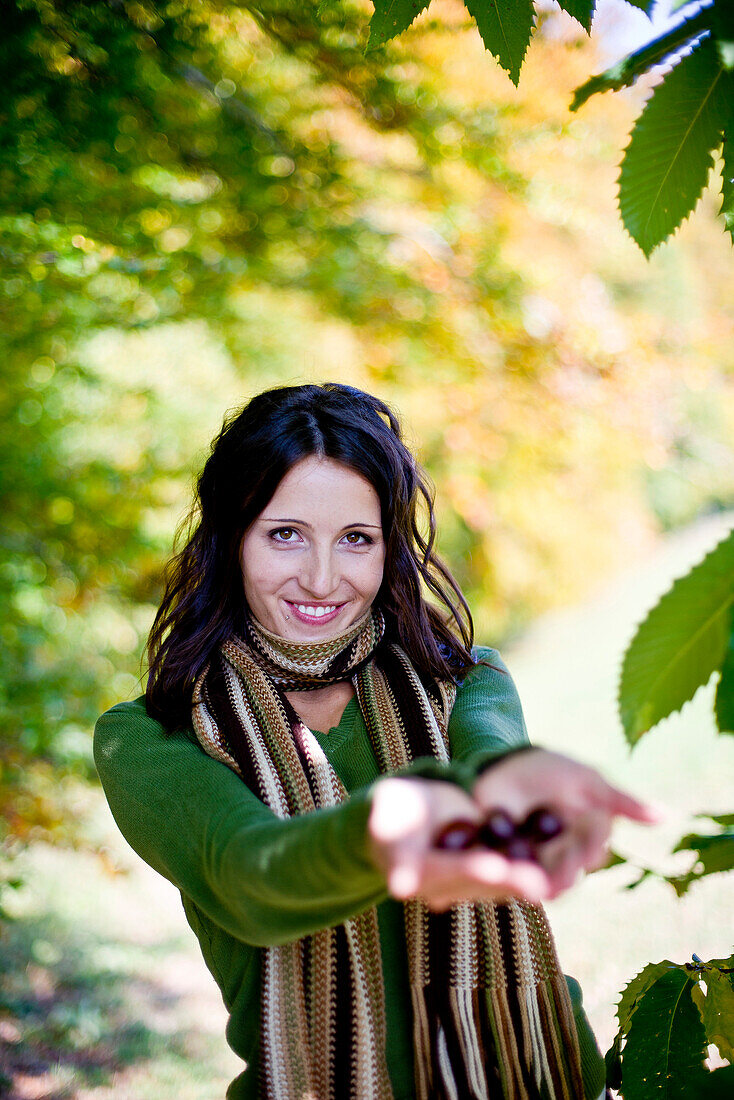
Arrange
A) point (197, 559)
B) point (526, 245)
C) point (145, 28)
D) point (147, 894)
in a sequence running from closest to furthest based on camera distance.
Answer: point (197, 559) → point (145, 28) → point (147, 894) → point (526, 245)

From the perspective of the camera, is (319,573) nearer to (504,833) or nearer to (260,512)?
(260,512)

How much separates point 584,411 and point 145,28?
10.5 feet

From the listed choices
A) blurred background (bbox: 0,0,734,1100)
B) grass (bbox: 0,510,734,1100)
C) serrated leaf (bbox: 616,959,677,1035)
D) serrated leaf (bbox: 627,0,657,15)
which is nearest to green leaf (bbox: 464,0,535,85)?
serrated leaf (bbox: 627,0,657,15)

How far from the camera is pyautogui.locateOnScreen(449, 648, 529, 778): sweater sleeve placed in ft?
5.27

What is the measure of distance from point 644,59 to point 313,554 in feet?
3.16

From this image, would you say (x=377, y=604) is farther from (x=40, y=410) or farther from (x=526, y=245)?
(x=526, y=245)

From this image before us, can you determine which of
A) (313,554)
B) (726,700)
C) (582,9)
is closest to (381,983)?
(313,554)

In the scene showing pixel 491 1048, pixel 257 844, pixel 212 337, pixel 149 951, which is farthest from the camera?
pixel 212 337

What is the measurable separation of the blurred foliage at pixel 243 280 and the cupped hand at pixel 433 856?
2139 millimetres

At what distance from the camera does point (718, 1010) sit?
42.8 inches

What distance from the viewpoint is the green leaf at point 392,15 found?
0.96m

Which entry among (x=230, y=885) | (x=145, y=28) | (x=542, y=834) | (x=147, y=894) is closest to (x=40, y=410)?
(x=145, y=28)

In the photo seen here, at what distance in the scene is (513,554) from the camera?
7.98m

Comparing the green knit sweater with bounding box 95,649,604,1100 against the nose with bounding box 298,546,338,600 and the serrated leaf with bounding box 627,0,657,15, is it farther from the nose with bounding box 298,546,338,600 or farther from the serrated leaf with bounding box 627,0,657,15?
the serrated leaf with bounding box 627,0,657,15
